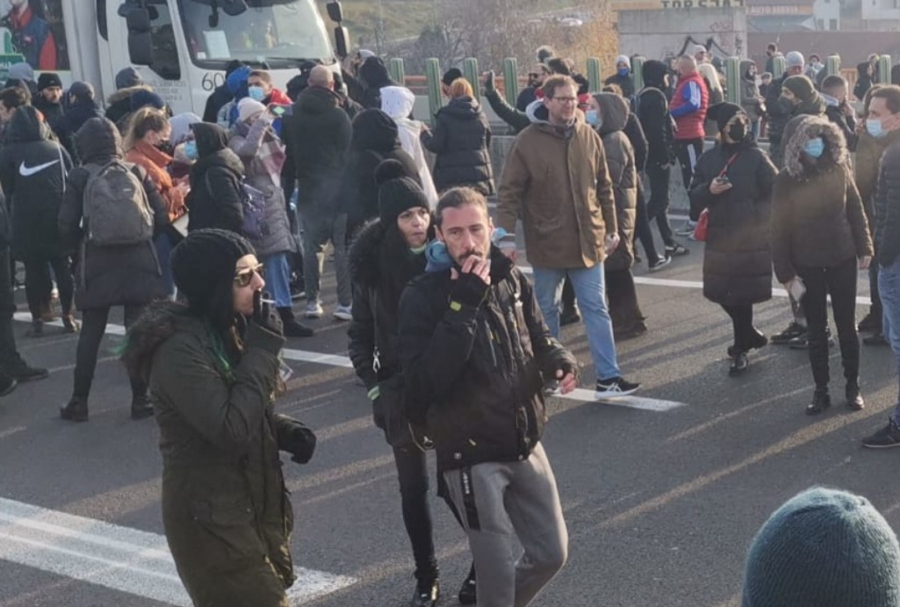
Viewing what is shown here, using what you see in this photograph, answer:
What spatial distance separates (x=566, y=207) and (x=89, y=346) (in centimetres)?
309

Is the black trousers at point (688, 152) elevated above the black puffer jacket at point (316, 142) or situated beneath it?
situated beneath

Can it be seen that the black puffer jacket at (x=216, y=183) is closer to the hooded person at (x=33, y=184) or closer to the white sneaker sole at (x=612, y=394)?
the hooded person at (x=33, y=184)

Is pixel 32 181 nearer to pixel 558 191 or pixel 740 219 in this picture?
pixel 558 191

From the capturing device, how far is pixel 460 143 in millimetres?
11492

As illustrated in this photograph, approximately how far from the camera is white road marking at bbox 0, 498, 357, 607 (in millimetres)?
6117

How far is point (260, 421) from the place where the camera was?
4301 mm

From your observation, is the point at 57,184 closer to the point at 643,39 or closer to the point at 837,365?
the point at 837,365

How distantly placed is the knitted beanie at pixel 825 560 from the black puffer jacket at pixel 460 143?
30.6ft

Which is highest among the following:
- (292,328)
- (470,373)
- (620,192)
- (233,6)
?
(233,6)

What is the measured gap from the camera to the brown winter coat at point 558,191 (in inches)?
329

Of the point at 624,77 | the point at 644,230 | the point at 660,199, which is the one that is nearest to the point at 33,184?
the point at 644,230

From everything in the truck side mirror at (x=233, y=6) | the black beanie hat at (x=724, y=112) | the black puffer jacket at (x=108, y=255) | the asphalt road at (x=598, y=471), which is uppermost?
the truck side mirror at (x=233, y=6)

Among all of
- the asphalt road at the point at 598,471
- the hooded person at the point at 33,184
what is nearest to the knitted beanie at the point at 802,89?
the asphalt road at the point at 598,471

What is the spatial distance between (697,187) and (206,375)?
535 centimetres
